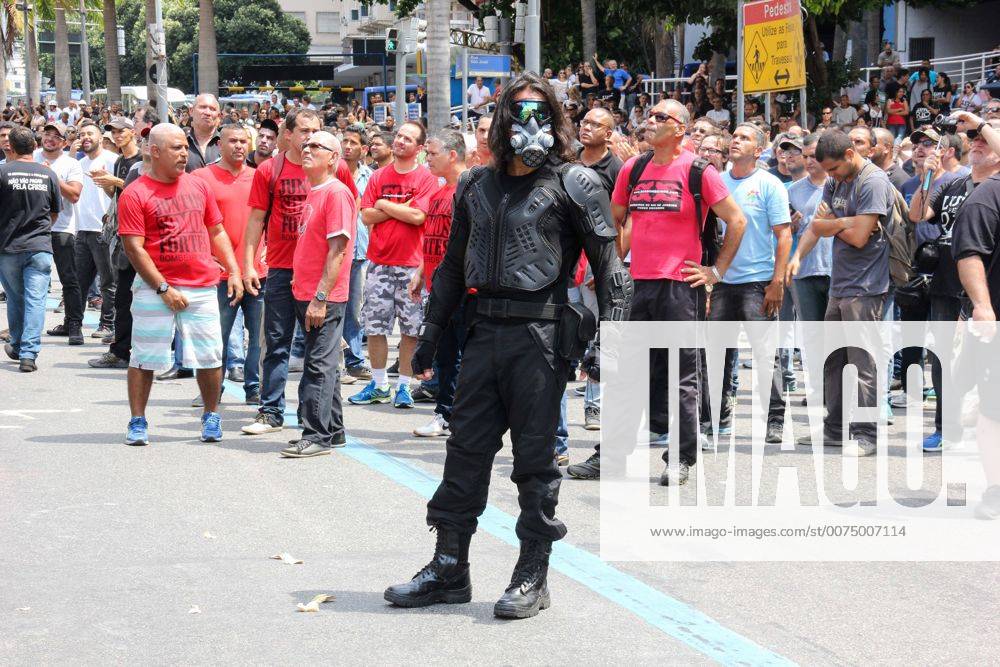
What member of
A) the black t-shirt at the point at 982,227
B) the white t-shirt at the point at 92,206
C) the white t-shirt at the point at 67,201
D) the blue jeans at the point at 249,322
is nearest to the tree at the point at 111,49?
the white t-shirt at the point at 67,201

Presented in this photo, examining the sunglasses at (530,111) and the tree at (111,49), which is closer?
the sunglasses at (530,111)

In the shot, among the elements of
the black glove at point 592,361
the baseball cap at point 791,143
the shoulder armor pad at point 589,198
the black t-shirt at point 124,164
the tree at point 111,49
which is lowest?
the black glove at point 592,361

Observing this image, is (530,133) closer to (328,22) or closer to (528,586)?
(528,586)

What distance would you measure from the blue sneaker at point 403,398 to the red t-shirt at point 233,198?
138 centimetres

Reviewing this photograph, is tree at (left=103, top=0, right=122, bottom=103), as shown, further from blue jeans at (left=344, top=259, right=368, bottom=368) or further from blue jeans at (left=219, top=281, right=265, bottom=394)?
blue jeans at (left=219, top=281, right=265, bottom=394)

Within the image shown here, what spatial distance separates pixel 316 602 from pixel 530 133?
6.68 feet

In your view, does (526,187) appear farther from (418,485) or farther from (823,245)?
(823,245)

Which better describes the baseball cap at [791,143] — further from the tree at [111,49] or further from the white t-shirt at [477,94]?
the tree at [111,49]

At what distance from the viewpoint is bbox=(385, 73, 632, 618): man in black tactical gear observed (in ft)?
17.9

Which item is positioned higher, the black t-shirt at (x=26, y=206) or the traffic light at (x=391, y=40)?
the traffic light at (x=391, y=40)

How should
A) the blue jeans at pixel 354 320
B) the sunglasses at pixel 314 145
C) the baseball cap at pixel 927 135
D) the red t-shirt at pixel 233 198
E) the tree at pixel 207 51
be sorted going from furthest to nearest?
1. the tree at pixel 207 51
2. the blue jeans at pixel 354 320
3. the baseball cap at pixel 927 135
4. the red t-shirt at pixel 233 198
5. the sunglasses at pixel 314 145

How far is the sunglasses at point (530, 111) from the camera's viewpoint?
5.46 metres

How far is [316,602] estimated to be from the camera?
5.47 meters

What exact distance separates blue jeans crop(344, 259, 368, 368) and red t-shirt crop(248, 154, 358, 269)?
79.1 inches
